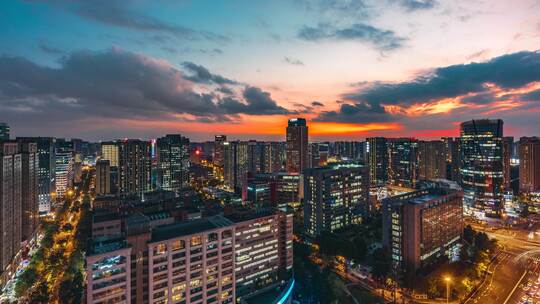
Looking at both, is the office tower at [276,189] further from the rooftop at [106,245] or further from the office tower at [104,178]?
the rooftop at [106,245]

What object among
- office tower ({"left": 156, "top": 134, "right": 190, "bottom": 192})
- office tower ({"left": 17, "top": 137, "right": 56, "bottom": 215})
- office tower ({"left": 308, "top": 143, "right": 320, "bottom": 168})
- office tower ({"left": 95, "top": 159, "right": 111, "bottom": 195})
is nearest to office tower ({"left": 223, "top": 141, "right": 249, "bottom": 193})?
office tower ({"left": 156, "top": 134, "right": 190, "bottom": 192})

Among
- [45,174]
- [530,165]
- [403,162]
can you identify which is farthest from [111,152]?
[530,165]

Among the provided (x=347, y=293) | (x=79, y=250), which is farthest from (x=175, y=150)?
(x=347, y=293)

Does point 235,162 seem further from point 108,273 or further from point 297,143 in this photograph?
point 108,273

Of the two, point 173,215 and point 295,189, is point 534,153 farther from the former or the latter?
point 173,215

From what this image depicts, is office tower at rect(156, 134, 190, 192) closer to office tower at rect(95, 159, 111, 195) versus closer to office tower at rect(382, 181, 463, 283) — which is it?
office tower at rect(95, 159, 111, 195)

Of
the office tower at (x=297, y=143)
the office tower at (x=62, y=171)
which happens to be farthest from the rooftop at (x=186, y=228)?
the office tower at (x=62, y=171)
